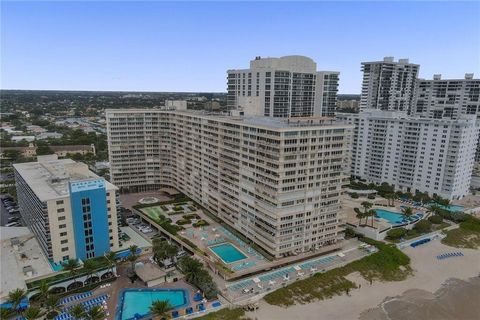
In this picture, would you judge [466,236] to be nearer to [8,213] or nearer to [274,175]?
[274,175]

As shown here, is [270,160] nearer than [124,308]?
No

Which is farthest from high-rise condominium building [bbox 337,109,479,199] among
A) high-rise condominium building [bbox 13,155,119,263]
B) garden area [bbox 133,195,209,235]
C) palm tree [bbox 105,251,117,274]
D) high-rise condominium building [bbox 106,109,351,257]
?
palm tree [bbox 105,251,117,274]

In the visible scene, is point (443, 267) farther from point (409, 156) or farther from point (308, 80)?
point (308, 80)

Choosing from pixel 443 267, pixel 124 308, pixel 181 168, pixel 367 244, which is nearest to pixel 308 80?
pixel 181 168

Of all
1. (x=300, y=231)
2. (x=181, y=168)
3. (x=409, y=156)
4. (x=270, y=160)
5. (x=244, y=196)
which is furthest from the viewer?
(x=409, y=156)

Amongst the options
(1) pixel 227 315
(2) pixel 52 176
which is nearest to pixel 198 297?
(1) pixel 227 315

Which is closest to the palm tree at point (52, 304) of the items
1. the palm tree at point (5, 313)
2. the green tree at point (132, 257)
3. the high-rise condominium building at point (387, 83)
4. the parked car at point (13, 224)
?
the palm tree at point (5, 313)

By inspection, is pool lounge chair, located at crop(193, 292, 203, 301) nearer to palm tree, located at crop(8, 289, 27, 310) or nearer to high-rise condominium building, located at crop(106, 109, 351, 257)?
high-rise condominium building, located at crop(106, 109, 351, 257)
